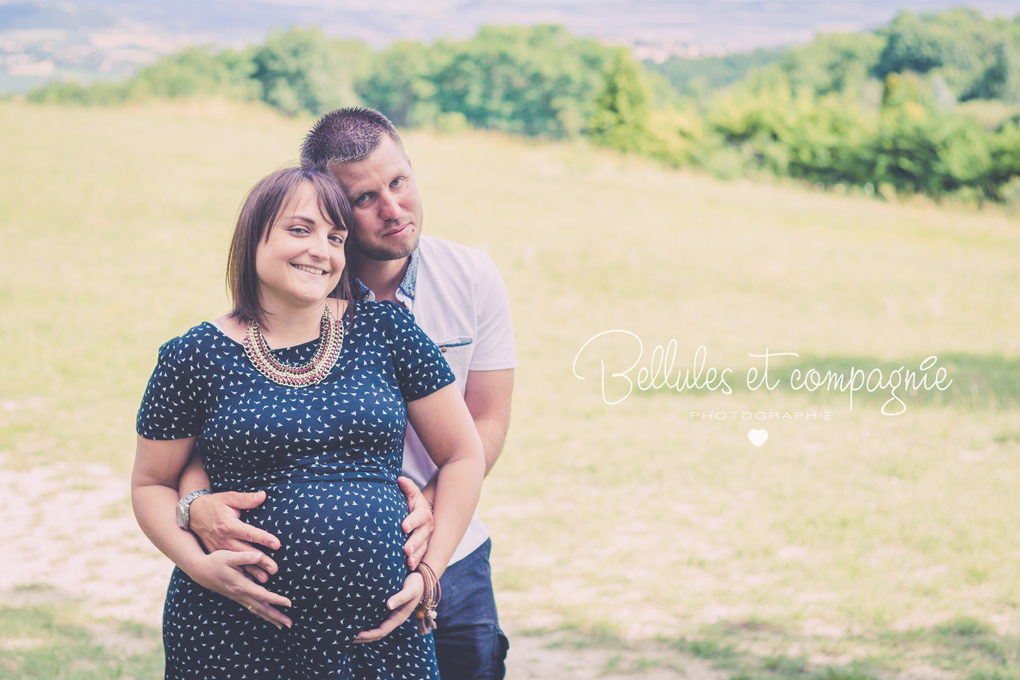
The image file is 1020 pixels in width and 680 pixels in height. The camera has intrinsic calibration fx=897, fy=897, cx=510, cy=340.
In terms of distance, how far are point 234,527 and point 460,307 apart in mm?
885

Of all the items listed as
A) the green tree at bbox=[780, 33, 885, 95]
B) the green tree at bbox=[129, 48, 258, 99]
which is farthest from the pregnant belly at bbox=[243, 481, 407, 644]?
the green tree at bbox=[780, 33, 885, 95]

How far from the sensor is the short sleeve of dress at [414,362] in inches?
83.9

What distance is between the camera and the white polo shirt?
2492mm

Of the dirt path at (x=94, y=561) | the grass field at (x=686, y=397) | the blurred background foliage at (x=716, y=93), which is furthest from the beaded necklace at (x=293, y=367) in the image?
the blurred background foliage at (x=716, y=93)

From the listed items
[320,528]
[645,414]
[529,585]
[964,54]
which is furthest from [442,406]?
[964,54]

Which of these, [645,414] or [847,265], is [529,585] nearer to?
[645,414]

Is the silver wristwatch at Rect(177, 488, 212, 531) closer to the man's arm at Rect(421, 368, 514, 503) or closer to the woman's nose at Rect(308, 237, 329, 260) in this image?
the woman's nose at Rect(308, 237, 329, 260)

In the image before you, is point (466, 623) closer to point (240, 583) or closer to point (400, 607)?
point (400, 607)

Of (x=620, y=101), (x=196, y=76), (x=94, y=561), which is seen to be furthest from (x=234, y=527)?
(x=196, y=76)

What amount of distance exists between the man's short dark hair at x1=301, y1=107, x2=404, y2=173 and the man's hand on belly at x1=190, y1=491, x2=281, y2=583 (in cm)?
82

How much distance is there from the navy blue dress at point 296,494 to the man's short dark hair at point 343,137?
1.68 ft

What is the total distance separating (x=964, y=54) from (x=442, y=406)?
75.3 metres

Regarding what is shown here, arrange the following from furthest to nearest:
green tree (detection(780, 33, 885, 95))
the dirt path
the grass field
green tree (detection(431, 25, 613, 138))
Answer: green tree (detection(780, 33, 885, 95)), green tree (detection(431, 25, 613, 138)), the grass field, the dirt path

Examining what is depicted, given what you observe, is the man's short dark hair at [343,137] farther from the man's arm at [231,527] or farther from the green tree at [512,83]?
the green tree at [512,83]
